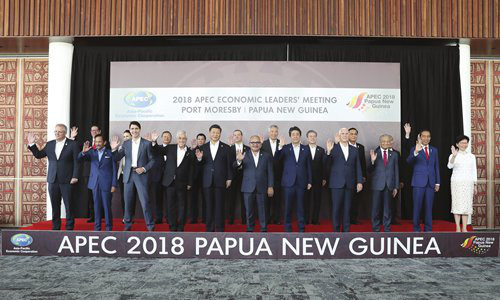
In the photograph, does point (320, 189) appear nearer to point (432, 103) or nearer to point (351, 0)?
point (432, 103)

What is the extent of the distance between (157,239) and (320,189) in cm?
262

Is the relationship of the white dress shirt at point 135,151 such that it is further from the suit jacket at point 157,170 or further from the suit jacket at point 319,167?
the suit jacket at point 319,167

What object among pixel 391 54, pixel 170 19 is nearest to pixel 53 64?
pixel 170 19

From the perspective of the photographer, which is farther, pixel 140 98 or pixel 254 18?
pixel 140 98

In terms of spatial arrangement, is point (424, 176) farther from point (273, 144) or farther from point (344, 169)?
point (273, 144)

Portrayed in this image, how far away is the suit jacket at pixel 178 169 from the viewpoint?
4.99 metres

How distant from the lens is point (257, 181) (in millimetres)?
4961

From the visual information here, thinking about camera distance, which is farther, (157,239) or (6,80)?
(6,80)

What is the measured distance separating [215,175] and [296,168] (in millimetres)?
991

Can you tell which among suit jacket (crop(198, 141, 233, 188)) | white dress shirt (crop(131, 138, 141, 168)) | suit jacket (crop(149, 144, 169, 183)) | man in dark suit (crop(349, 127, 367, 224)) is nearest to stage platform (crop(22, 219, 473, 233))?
man in dark suit (crop(349, 127, 367, 224))

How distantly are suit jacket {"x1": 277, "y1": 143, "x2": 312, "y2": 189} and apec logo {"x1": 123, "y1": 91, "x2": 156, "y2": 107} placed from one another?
241cm

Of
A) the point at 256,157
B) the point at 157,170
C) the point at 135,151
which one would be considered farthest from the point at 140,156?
the point at 256,157

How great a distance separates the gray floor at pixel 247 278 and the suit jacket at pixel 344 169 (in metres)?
1.09

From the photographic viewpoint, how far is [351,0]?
5969 millimetres
